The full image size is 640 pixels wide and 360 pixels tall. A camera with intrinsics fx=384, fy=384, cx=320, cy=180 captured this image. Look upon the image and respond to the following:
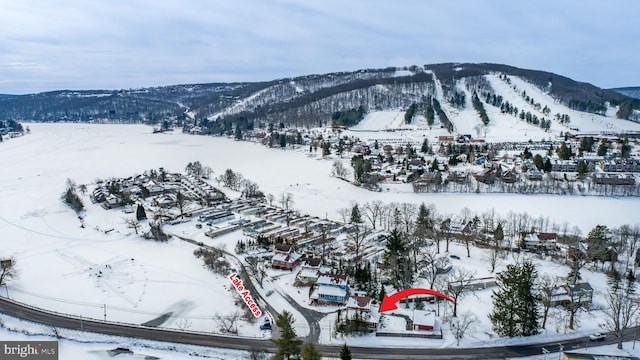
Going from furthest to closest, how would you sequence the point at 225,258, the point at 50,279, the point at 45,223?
the point at 45,223, the point at 225,258, the point at 50,279

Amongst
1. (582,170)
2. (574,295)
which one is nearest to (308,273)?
(574,295)

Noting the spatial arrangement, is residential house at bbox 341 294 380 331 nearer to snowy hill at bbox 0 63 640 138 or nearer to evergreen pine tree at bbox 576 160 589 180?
evergreen pine tree at bbox 576 160 589 180

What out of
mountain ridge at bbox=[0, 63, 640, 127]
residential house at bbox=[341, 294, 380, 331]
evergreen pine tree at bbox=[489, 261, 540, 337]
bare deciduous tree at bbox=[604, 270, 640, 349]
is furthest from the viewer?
mountain ridge at bbox=[0, 63, 640, 127]

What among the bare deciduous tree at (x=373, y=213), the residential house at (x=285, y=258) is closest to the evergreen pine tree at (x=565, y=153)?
the bare deciduous tree at (x=373, y=213)

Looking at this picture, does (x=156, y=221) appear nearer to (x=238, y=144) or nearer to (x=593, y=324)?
(x=593, y=324)

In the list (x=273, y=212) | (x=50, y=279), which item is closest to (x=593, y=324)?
(x=273, y=212)

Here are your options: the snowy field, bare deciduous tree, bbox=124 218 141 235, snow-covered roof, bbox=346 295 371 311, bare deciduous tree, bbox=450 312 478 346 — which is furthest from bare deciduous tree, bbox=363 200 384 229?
bare deciduous tree, bbox=124 218 141 235
